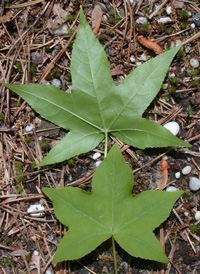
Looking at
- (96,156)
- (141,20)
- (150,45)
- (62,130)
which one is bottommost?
(96,156)

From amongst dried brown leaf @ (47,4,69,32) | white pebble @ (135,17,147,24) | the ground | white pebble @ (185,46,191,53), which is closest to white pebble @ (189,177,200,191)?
the ground

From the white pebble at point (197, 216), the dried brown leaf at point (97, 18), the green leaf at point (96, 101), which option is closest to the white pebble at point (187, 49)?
the green leaf at point (96, 101)

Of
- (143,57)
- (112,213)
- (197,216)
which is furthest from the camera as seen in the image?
(143,57)

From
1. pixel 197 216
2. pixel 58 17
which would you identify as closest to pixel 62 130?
pixel 58 17

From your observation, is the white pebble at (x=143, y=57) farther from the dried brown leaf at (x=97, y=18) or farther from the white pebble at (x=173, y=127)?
the white pebble at (x=173, y=127)

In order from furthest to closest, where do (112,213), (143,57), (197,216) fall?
(143,57)
(197,216)
(112,213)

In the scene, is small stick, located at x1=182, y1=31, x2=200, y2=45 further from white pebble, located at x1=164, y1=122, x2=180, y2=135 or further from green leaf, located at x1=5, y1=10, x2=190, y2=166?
white pebble, located at x1=164, y1=122, x2=180, y2=135

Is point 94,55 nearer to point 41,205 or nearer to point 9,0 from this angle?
point 9,0

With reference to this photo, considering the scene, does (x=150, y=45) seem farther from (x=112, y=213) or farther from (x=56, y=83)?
(x=112, y=213)
